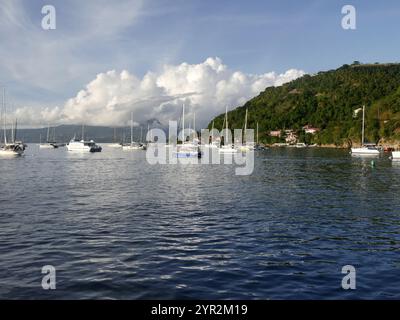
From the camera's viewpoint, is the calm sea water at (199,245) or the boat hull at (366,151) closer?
the calm sea water at (199,245)

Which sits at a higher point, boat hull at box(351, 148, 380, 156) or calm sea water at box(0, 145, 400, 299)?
boat hull at box(351, 148, 380, 156)

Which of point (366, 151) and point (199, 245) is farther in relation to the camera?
point (366, 151)

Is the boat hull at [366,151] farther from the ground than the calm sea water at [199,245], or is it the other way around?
the boat hull at [366,151]

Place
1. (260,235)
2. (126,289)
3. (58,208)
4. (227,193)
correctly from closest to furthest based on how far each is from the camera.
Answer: (126,289), (260,235), (58,208), (227,193)

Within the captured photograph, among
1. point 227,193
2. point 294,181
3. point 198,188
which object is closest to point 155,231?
point 227,193

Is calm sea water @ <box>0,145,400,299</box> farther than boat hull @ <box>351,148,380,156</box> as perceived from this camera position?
No

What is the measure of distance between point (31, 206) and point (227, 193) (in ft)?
69.2

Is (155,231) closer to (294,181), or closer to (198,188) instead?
(198,188)

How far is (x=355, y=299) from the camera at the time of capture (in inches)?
617

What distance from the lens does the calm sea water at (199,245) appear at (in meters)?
16.8

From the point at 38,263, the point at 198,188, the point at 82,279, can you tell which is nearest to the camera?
the point at 82,279

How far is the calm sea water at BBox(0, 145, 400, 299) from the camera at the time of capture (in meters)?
16.8

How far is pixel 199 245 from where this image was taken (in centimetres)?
2359

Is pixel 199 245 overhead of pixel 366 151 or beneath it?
beneath
